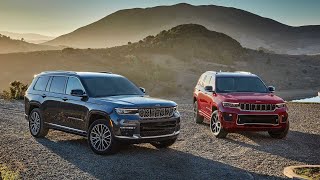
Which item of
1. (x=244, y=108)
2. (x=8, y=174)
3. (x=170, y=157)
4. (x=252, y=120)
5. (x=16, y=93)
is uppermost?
(x=244, y=108)

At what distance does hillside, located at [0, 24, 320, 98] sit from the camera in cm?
4902

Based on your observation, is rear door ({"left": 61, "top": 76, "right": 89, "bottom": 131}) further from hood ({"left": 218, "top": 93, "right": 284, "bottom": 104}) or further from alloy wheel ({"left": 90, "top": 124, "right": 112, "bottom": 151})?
hood ({"left": 218, "top": 93, "right": 284, "bottom": 104})

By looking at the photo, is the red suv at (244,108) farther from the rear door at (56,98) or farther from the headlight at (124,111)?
the rear door at (56,98)

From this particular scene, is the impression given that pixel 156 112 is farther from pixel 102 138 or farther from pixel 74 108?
pixel 74 108

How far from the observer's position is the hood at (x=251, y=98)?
1312 centimetres

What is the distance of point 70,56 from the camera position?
192ft

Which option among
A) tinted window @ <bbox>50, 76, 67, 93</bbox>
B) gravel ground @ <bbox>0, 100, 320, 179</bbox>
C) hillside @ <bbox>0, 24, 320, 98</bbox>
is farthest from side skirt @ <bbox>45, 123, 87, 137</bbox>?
hillside @ <bbox>0, 24, 320, 98</bbox>

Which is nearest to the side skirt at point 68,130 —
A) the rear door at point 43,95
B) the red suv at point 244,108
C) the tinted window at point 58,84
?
the rear door at point 43,95

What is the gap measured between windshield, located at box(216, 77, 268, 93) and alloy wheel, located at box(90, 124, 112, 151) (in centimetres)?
491

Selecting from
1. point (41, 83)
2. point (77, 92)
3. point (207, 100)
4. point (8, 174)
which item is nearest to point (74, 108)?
point (77, 92)

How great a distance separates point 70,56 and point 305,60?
40.8m

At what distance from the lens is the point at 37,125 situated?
43.1ft

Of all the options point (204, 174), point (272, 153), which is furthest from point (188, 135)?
point (204, 174)

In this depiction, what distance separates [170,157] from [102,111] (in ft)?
6.01
